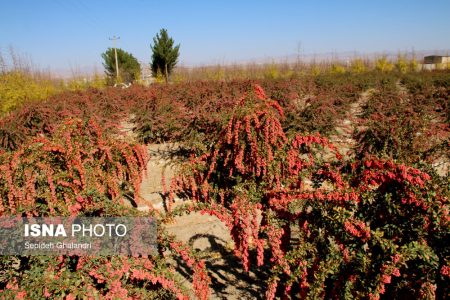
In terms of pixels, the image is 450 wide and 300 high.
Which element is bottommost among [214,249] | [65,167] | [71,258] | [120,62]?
[214,249]

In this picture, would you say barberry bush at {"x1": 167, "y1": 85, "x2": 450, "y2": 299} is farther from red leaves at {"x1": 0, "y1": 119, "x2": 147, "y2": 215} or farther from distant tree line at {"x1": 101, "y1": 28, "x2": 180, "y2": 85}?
distant tree line at {"x1": 101, "y1": 28, "x2": 180, "y2": 85}

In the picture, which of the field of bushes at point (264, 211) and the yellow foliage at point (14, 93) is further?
the yellow foliage at point (14, 93)

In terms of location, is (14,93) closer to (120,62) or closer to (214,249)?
(214,249)

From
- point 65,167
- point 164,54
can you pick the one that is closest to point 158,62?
point 164,54

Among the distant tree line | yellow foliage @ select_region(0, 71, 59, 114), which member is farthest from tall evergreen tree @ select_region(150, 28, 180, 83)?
yellow foliage @ select_region(0, 71, 59, 114)

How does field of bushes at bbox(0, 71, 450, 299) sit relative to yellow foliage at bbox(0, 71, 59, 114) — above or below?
below

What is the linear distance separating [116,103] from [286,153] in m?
8.74

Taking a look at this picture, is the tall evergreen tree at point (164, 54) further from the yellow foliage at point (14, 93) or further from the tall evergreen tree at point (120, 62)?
the yellow foliage at point (14, 93)

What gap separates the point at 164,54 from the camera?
28.0m

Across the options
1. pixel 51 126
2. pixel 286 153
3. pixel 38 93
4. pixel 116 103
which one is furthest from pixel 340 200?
pixel 38 93

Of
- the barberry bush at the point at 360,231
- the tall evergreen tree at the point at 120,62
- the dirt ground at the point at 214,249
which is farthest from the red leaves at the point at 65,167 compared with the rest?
the tall evergreen tree at the point at 120,62

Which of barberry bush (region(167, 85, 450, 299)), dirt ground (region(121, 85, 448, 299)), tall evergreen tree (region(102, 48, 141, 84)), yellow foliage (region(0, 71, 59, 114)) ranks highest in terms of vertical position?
tall evergreen tree (region(102, 48, 141, 84))

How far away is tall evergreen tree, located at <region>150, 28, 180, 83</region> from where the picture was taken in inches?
1091

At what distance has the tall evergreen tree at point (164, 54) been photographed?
90.9ft
